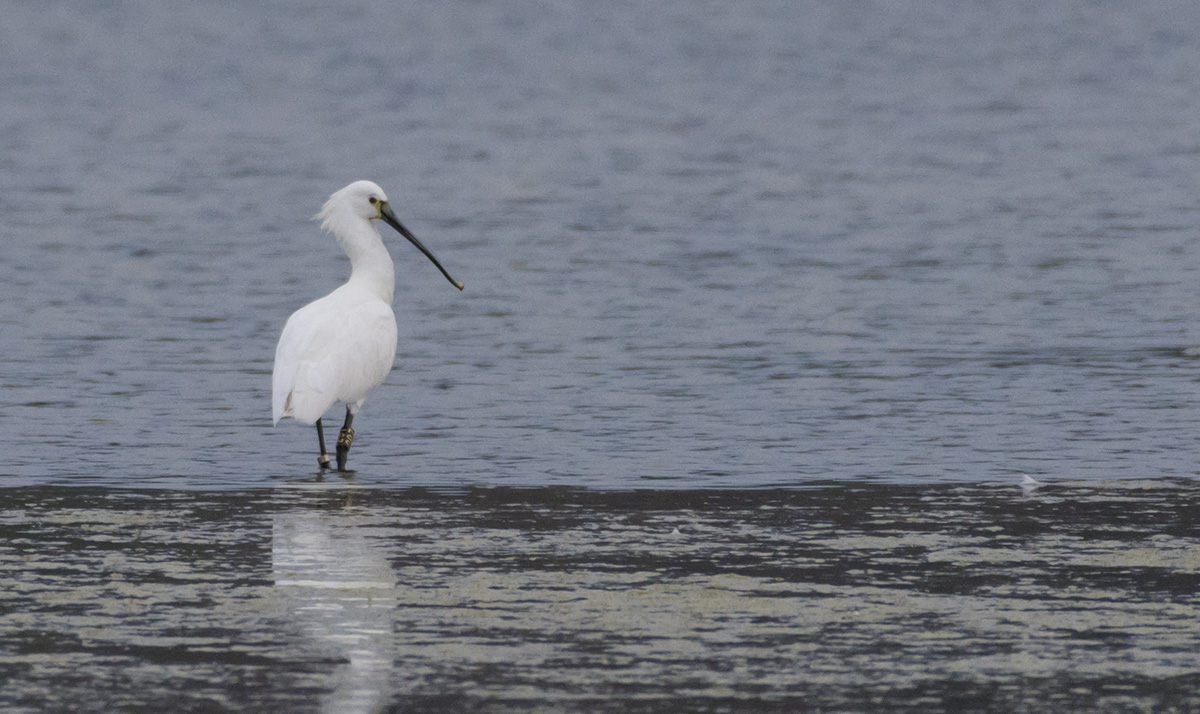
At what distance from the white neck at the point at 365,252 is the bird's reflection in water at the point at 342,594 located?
3.23 metres

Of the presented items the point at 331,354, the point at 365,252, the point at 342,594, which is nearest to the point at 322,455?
the point at 331,354

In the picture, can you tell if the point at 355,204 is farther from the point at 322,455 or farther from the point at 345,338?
the point at 322,455

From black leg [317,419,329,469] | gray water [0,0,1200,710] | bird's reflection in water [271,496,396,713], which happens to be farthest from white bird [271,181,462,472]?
bird's reflection in water [271,496,396,713]

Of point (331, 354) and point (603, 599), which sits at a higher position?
point (331, 354)

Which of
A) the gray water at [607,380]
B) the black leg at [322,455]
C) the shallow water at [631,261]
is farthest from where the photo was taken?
the shallow water at [631,261]

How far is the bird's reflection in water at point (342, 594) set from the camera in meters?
6.89

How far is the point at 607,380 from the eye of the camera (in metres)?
14.2

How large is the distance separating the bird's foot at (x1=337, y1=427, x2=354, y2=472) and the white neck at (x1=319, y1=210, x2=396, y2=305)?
1.42 meters

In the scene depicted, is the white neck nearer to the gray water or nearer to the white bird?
the white bird

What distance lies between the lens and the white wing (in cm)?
1174

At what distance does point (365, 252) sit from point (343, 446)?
1.76 meters

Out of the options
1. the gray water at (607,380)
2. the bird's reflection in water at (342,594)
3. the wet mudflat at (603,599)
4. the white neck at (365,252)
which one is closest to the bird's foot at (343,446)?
the gray water at (607,380)

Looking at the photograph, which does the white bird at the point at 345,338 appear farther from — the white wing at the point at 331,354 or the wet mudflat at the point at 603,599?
the wet mudflat at the point at 603,599

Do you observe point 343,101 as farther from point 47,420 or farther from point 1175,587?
point 1175,587
